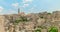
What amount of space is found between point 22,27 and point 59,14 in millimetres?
731

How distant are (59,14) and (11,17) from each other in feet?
2.92

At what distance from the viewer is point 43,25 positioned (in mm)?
3076


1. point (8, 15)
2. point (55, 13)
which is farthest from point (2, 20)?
point (55, 13)

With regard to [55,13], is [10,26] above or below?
below

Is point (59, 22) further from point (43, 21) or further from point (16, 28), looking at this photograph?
point (16, 28)

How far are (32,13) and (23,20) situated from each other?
0.67ft

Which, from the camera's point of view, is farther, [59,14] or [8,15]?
[59,14]

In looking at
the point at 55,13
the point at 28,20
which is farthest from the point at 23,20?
the point at 55,13

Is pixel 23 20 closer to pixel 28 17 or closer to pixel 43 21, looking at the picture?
pixel 28 17

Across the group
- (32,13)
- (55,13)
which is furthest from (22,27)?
(55,13)

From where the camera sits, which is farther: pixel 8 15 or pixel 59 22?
pixel 59 22

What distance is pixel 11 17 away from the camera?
303 cm

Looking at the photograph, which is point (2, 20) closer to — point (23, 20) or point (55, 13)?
point (23, 20)

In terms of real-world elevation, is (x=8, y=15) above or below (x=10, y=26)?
above
